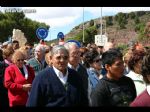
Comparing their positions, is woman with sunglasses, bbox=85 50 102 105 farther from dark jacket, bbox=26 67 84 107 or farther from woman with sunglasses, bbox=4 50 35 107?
dark jacket, bbox=26 67 84 107

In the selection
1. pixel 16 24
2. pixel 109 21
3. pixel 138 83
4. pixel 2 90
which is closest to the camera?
pixel 138 83

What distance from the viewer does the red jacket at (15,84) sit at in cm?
647

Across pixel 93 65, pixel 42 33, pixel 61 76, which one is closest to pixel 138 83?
pixel 61 76

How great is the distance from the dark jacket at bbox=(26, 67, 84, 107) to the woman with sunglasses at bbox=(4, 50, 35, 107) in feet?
6.45

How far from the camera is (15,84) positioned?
21.2ft

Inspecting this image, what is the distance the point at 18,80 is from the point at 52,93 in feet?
7.24

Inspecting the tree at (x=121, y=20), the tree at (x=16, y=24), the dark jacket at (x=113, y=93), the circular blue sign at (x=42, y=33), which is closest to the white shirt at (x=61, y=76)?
→ the dark jacket at (x=113, y=93)

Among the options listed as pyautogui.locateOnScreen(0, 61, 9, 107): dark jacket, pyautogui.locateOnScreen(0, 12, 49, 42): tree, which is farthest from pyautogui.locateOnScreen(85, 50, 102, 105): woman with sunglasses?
pyautogui.locateOnScreen(0, 12, 49, 42): tree

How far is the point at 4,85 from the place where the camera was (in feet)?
22.6

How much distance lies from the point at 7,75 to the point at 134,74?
6.78 feet

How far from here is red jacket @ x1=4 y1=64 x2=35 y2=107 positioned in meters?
6.47

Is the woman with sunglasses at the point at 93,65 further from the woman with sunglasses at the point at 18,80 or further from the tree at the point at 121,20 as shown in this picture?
the tree at the point at 121,20

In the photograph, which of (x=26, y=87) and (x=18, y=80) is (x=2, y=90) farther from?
(x=26, y=87)
